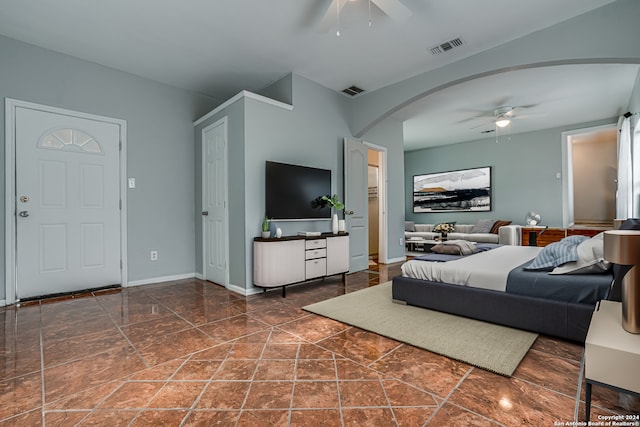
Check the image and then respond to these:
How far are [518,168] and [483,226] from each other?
152cm

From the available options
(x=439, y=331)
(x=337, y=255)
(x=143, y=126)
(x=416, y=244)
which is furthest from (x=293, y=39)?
(x=416, y=244)

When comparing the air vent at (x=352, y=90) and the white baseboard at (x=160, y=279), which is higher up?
the air vent at (x=352, y=90)

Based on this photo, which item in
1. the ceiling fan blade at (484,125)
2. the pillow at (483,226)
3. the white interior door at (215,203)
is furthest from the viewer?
the pillow at (483,226)

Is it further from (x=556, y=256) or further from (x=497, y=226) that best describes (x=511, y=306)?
(x=497, y=226)

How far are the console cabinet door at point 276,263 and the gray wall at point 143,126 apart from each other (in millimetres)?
1650

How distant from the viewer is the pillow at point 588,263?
2.16m

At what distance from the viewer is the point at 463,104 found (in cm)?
513

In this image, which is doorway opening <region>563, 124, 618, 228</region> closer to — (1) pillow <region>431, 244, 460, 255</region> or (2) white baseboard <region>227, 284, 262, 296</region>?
(1) pillow <region>431, 244, 460, 255</region>

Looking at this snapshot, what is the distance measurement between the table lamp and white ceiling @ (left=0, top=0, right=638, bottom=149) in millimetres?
2265

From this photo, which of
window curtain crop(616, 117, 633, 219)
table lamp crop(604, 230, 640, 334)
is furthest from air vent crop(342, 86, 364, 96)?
window curtain crop(616, 117, 633, 219)

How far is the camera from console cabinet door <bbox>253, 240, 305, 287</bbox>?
3490 millimetres

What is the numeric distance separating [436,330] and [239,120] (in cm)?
310

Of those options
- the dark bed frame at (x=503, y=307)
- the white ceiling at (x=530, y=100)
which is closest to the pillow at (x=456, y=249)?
the dark bed frame at (x=503, y=307)

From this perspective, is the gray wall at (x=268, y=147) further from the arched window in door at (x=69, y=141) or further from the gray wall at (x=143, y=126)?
the arched window in door at (x=69, y=141)
